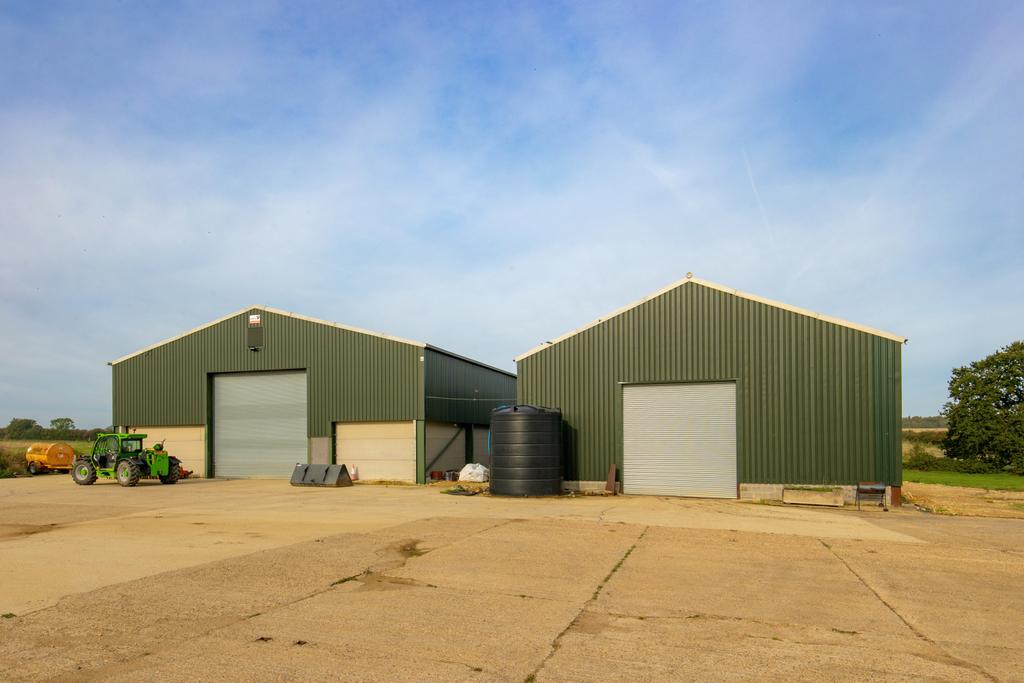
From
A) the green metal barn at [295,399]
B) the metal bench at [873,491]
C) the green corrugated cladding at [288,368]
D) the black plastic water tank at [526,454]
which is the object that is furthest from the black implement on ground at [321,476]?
the metal bench at [873,491]

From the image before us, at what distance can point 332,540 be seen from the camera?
13.2m

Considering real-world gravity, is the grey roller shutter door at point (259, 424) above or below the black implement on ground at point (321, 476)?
above

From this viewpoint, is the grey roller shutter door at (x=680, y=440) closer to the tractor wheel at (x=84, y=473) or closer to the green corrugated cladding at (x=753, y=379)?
the green corrugated cladding at (x=753, y=379)

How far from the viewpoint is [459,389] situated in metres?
35.0

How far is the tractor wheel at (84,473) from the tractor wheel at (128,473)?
1.99 m

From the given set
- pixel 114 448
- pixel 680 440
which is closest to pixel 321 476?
pixel 114 448

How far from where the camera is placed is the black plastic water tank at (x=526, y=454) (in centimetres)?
2388

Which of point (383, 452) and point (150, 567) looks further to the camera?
point (383, 452)

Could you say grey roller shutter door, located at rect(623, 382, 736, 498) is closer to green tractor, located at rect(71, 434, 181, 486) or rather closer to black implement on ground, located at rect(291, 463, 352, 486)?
black implement on ground, located at rect(291, 463, 352, 486)

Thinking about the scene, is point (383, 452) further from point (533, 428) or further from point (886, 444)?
point (886, 444)

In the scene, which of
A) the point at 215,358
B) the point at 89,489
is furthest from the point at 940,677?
the point at 215,358

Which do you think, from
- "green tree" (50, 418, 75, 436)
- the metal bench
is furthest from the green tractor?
"green tree" (50, 418, 75, 436)

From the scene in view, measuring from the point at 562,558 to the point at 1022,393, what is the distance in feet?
160

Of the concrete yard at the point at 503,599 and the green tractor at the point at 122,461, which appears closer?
the concrete yard at the point at 503,599
